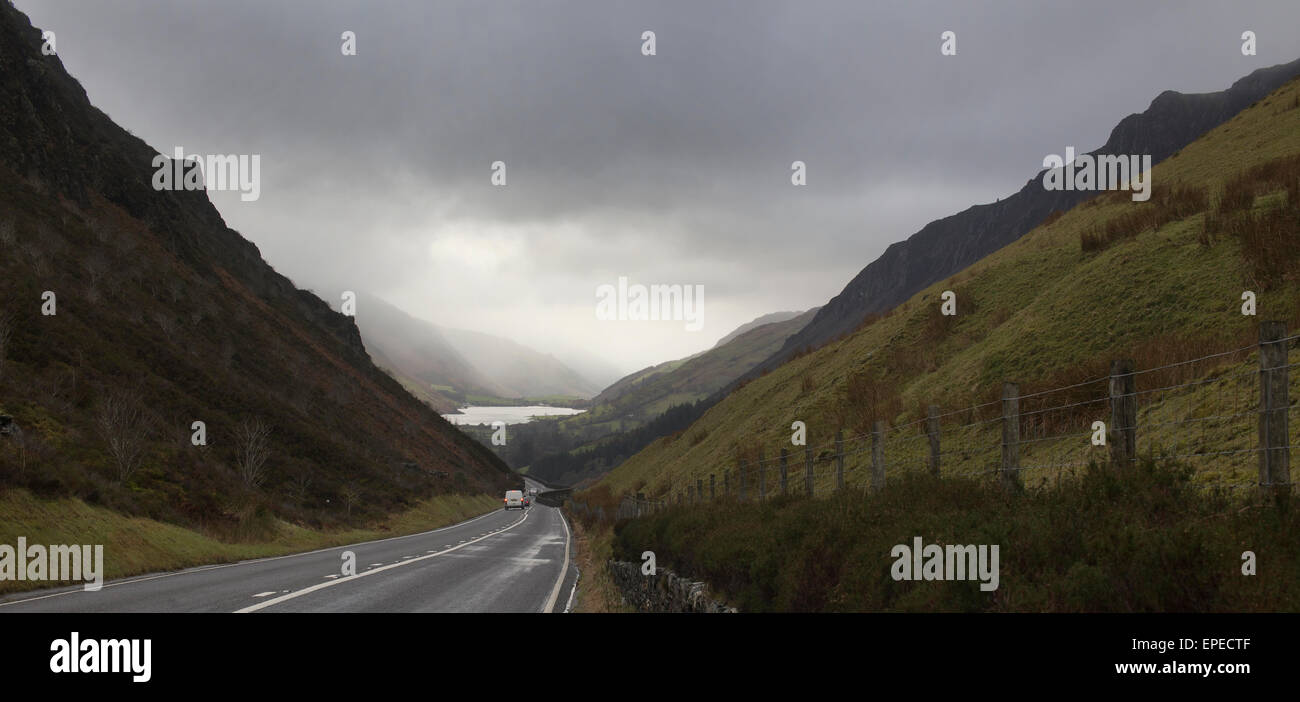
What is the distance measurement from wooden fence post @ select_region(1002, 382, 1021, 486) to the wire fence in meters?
0.01

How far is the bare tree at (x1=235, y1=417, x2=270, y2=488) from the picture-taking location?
29023mm

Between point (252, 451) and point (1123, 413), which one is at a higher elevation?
Result: point (1123, 413)

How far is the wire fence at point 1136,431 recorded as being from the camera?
5.51 metres

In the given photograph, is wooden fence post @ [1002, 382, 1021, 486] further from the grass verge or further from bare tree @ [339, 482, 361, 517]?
bare tree @ [339, 482, 361, 517]

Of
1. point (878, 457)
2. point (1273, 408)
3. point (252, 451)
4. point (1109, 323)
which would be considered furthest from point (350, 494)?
point (1273, 408)

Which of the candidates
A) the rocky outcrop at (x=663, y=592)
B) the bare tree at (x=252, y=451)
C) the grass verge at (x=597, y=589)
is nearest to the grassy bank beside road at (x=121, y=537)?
the bare tree at (x=252, y=451)

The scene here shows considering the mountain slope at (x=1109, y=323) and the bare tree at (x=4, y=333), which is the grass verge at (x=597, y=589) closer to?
the mountain slope at (x=1109, y=323)

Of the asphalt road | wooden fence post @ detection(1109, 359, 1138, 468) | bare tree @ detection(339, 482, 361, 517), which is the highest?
wooden fence post @ detection(1109, 359, 1138, 468)

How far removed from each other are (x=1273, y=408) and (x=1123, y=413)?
1.47 m

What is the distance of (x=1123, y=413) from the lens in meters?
6.90

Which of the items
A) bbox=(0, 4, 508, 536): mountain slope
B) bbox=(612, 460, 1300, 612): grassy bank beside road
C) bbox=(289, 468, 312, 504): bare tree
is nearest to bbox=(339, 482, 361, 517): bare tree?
bbox=(0, 4, 508, 536): mountain slope

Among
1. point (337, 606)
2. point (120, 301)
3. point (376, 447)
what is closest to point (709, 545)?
point (337, 606)

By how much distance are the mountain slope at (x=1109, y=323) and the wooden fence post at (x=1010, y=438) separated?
76cm

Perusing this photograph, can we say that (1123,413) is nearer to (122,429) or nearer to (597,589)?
(597,589)
